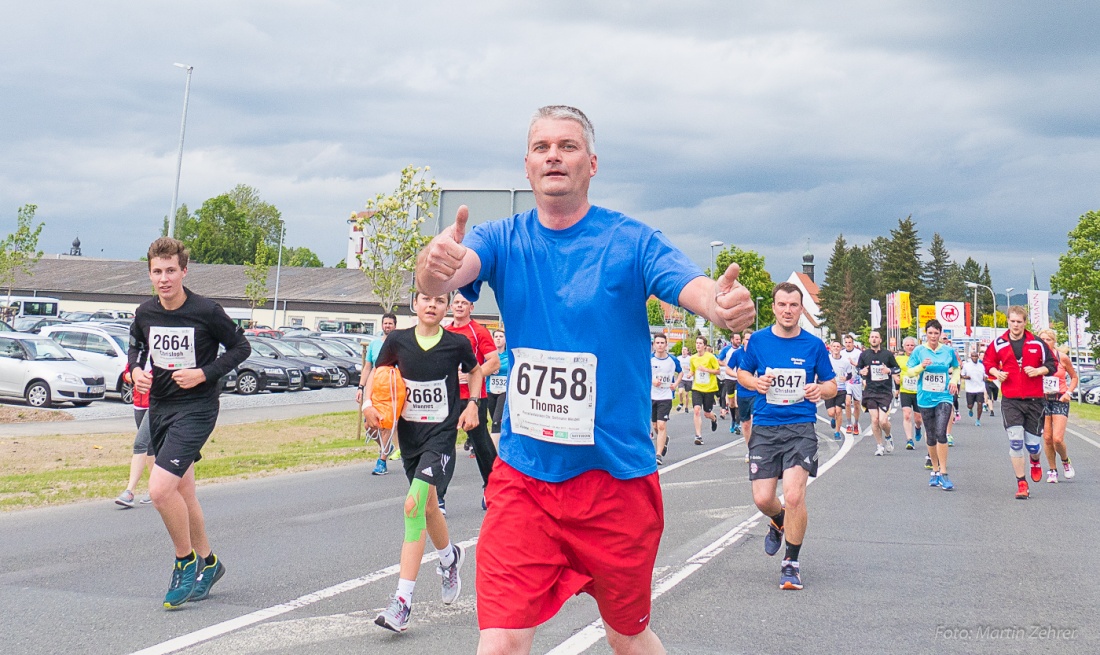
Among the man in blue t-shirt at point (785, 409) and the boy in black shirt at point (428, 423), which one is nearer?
the boy in black shirt at point (428, 423)

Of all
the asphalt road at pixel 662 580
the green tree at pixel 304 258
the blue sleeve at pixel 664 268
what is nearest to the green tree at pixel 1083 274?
the asphalt road at pixel 662 580

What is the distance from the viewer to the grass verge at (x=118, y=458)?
1062cm

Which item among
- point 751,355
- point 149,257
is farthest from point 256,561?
point 751,355

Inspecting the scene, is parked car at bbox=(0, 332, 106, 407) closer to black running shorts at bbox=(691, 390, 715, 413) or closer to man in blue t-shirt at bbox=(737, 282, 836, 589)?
black running shorts at bbox=(691, 390, 715, 413)

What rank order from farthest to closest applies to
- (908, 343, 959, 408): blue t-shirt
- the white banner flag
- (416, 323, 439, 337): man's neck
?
the white banner flag < (908, 343, 959, 408): blue t-shirt < (416, 323, 439, 337): man's neck

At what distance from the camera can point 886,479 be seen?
1278 cm

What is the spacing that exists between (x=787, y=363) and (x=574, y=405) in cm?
448

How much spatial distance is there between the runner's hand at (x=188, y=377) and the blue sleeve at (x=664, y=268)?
350 centimetres

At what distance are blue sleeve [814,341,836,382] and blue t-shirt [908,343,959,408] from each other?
578 centimetres

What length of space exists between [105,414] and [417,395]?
16239 millimetres

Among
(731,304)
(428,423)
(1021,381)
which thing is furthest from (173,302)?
(1021,381)

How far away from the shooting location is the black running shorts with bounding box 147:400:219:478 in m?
5.65

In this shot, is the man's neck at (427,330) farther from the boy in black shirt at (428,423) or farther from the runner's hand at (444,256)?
the runner's hand at (444,256)

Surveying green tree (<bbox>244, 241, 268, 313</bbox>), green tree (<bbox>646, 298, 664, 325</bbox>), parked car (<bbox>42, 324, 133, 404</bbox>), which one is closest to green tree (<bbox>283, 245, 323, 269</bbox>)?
green tree (<bbox>646, 298, 664, 325</bbox>)
